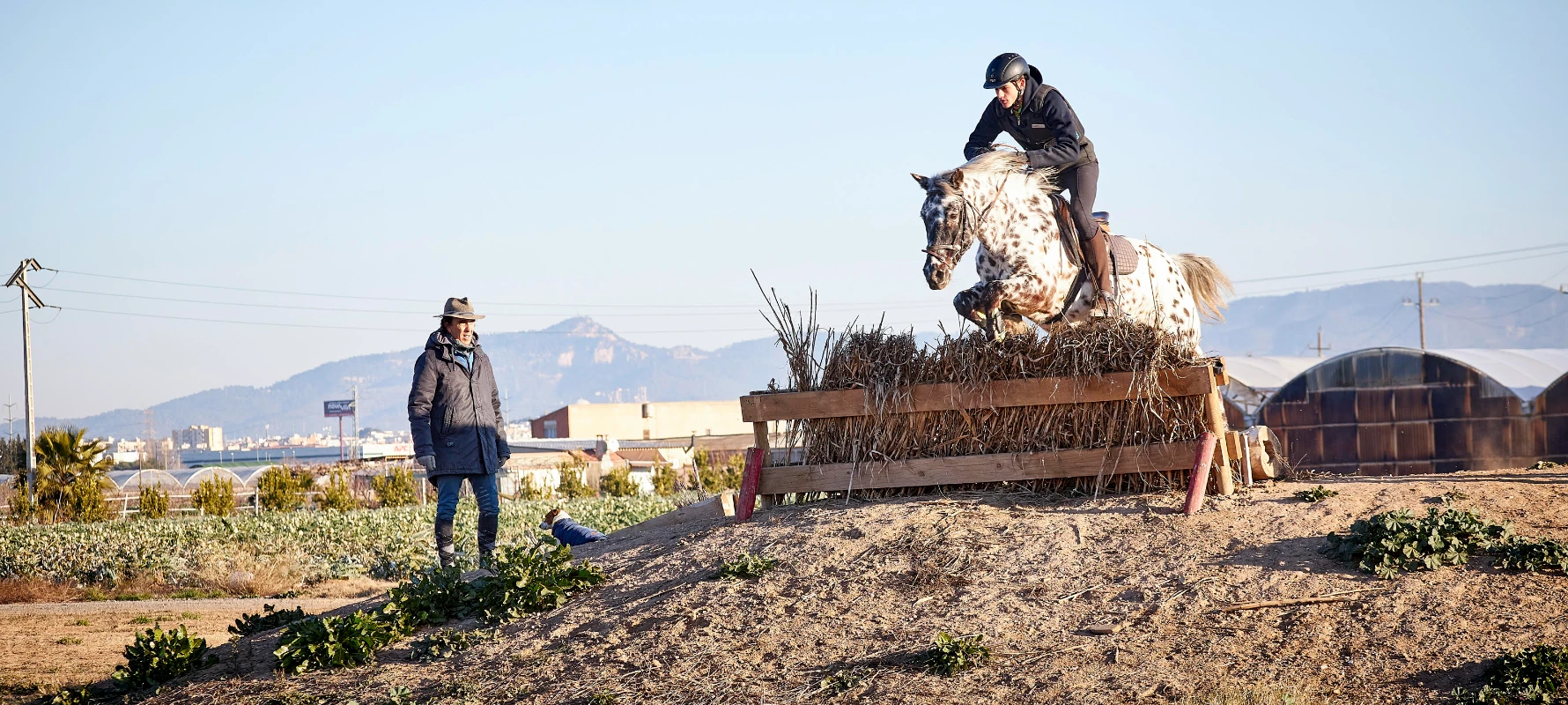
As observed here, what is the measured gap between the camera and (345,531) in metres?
20.0

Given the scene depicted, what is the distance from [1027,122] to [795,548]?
293cm

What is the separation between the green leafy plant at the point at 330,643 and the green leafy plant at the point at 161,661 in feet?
2.02

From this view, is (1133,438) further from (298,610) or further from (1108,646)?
(298,610)

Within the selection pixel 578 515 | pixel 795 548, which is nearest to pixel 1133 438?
pixel 795 548

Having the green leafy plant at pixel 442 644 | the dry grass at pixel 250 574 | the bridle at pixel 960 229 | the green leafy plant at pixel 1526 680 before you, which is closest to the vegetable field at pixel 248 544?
the dry grass at pixel 250 574

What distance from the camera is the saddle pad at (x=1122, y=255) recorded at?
700 cm

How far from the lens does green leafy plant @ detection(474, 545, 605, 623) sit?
5.84 meters

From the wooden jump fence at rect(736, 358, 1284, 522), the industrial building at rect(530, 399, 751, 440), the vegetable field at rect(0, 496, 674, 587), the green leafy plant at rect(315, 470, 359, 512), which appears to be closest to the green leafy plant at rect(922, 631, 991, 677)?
the wooden jump fence at rect(736, 358, 1284, 522)

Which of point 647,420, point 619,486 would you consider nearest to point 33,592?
point 619,486

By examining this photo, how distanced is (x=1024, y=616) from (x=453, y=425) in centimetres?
418

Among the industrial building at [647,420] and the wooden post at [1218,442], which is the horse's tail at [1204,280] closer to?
the wooden post at [1218,442]

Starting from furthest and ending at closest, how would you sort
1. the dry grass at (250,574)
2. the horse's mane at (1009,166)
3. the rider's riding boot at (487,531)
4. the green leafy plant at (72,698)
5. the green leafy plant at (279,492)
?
the green leafy plant at (279,492)
the dry grass at (250,574)
the rider's riding boot at (487,531)
the horse's mane at (1009,166)
the green leafy plant at (72,698)

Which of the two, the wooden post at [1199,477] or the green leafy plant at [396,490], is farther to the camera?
the green leafy plant at [396,490]

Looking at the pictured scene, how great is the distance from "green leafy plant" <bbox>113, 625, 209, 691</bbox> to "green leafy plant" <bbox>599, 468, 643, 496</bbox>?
83.2 feet
